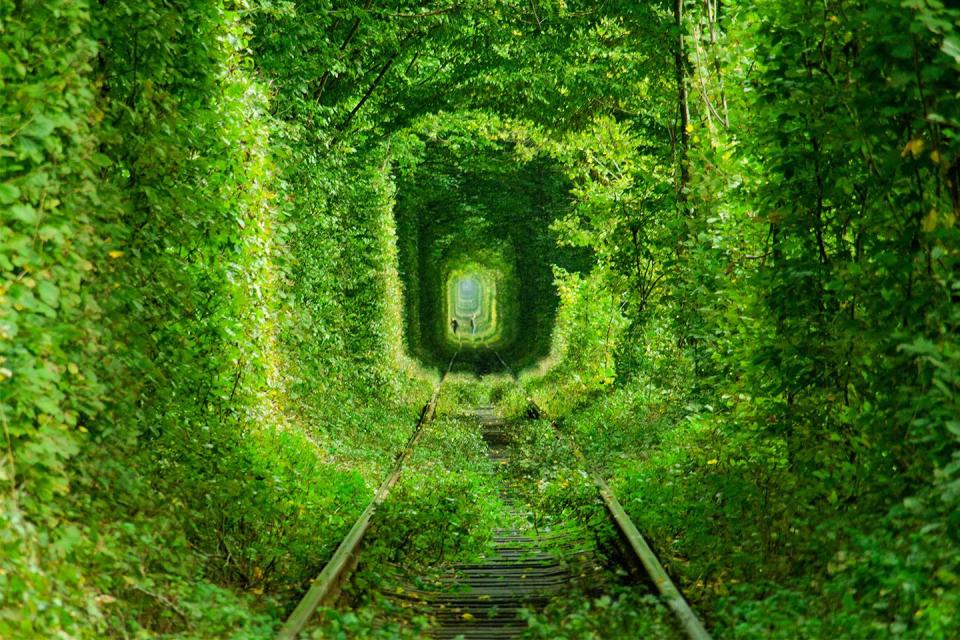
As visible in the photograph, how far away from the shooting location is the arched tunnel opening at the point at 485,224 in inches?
1340

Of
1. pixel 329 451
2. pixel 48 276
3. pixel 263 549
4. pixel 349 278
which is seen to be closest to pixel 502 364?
pixel 349 278

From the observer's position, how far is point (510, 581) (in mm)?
7723

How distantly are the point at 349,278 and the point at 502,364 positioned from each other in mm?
19012

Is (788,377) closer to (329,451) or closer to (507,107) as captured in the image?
(329,451)

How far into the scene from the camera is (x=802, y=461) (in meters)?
6.80

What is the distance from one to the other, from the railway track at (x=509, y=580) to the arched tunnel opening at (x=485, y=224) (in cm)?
2058

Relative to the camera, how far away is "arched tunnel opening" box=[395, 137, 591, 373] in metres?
34.0

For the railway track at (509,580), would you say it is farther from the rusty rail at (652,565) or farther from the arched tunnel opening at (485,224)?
the arched tunnel opening at (485,224)

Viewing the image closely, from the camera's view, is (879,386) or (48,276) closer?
(48,276)

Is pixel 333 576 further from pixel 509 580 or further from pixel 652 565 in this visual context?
pixel 652 565

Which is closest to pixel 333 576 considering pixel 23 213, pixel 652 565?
pixel 652 565

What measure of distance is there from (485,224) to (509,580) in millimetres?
31814

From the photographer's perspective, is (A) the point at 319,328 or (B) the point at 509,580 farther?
(A) the point at 319,328

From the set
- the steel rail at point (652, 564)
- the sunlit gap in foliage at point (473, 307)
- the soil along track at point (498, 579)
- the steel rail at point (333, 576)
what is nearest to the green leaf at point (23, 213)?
the steel rail at point (333, 576)
